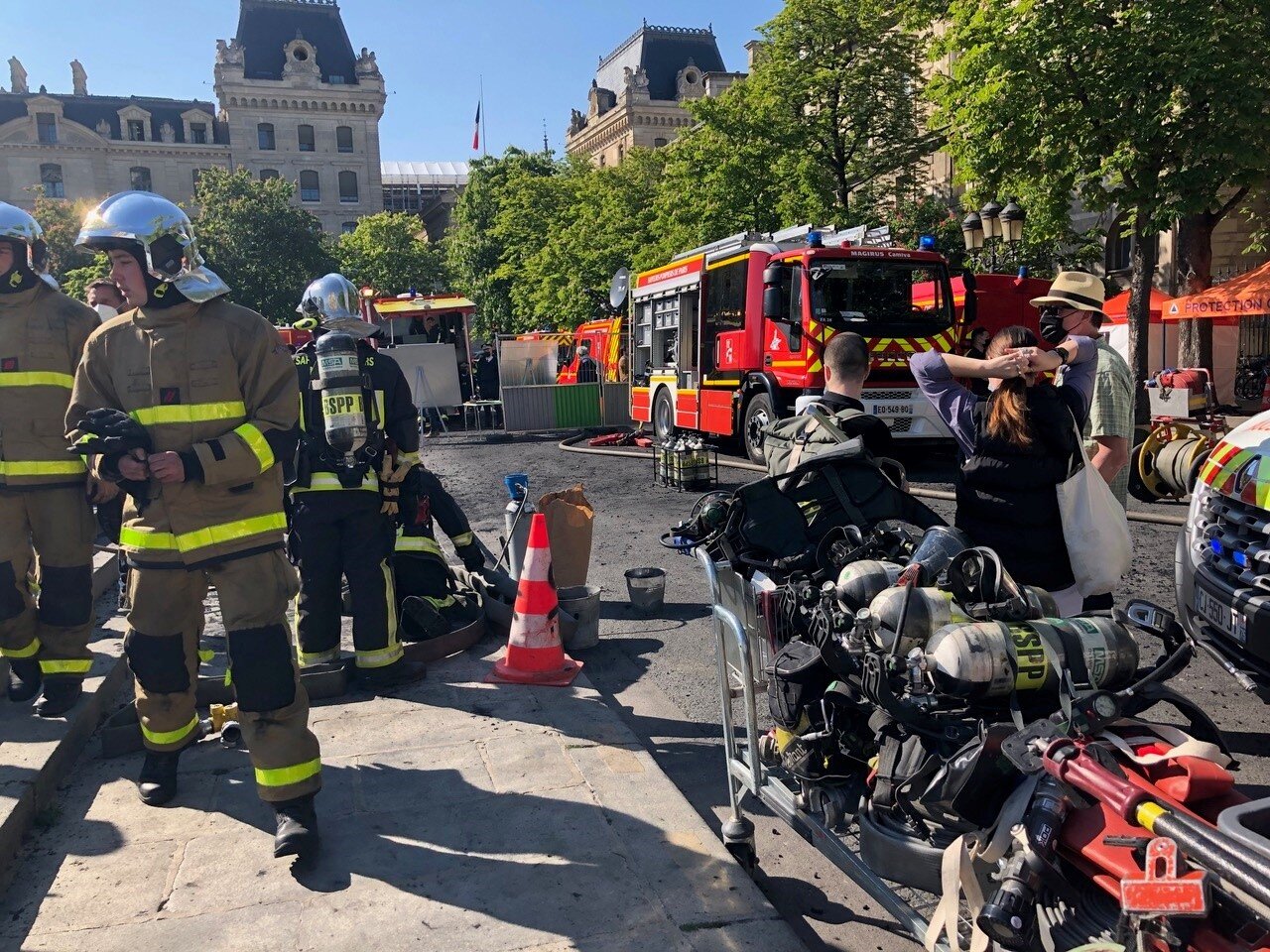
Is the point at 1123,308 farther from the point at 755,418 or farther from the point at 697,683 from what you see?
the point at 697,683

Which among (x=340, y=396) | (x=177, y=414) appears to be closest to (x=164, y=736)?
(x=177, y=414)

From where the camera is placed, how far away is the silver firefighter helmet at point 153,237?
3283 millimetres

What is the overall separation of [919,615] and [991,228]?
50.5 feet

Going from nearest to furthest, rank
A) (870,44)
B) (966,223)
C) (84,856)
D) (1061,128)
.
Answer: (84,856) < (1061,128) < (966,223) < (870,44)

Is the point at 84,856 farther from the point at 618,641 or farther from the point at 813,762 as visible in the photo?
the point at 618,641

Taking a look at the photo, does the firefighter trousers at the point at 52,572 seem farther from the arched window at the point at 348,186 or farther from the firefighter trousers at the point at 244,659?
the arched window at the point at 348,186

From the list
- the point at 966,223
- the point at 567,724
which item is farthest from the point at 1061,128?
the point at 567,724

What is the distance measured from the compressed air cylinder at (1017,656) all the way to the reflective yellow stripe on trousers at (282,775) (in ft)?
6.97

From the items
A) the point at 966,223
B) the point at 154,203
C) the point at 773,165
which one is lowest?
the point at 154,203

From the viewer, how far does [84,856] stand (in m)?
3.24

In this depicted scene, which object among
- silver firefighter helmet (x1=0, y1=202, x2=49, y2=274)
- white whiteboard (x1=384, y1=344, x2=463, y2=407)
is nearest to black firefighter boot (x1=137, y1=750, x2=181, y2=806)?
silver firefighter helmet (x1=0, y1=202, x2=49, y2=274)

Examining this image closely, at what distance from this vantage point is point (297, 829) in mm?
3133

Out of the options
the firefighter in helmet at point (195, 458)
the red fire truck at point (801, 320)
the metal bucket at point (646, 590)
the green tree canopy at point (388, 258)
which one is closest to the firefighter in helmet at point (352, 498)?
the firefighter in helmet at point (195, 458)

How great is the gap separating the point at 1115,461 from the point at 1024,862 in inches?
116
